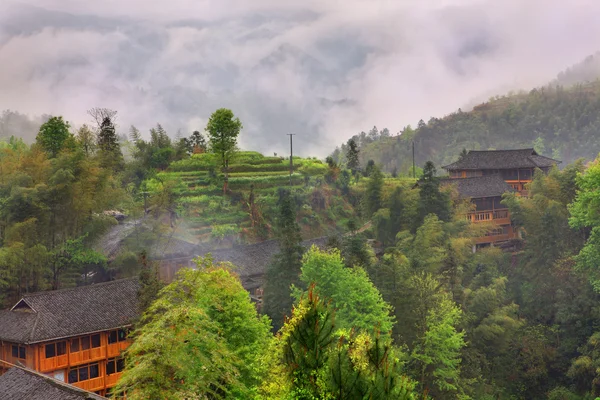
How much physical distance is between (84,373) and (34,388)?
672 centimetres

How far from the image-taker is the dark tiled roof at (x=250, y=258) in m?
37.0

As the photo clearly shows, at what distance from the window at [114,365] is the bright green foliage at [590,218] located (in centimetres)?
2425

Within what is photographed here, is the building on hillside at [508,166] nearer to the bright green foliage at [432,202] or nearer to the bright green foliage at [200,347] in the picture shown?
the bright green foliage at [432,202]

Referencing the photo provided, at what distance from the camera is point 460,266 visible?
36.9 meters

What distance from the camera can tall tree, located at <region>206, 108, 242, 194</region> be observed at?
4738cm

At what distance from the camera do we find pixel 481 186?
153 feet

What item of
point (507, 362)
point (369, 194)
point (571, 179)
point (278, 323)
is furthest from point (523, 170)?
point (278, 323)

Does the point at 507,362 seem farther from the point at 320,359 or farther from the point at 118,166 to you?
the point at 118,166

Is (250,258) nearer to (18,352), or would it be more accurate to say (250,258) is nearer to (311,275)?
(311,275)

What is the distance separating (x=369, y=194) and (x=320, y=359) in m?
30.7

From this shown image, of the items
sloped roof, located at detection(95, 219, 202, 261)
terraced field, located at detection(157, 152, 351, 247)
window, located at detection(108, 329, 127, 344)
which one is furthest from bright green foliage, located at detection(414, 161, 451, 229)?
window, located at detection(108, 329, 127, 344)

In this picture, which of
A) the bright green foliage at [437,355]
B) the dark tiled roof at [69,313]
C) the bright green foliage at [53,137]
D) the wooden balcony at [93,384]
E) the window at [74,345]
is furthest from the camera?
the bright green foliage at [53,137]

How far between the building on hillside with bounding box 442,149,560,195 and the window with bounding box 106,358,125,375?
107ft

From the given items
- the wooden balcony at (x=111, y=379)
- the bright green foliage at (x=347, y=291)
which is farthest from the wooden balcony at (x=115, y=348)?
the bright green foliage at (x=347, y=291)
